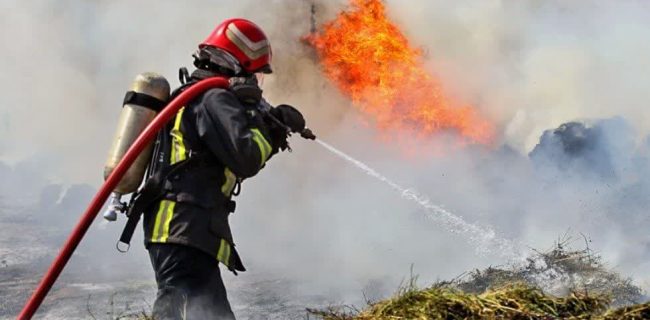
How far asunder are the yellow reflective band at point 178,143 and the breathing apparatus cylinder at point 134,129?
109 mm

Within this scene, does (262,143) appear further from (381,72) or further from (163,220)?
(381,72)

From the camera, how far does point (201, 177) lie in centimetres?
307

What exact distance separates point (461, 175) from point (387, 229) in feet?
12.2

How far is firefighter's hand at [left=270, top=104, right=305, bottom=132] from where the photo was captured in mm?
3281

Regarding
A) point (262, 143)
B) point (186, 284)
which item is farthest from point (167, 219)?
point (262, 143)

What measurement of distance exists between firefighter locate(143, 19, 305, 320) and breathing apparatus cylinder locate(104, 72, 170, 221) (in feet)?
0.23

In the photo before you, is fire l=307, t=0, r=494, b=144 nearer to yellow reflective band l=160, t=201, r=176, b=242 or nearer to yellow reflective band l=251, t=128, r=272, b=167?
yellow reflective band l=251, t=128, r=272, b=167

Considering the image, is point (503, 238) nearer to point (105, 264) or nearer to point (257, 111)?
point (105, 264)

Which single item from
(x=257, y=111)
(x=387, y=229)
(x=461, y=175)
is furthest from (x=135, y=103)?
(x=461, y=175)

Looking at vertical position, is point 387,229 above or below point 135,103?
above

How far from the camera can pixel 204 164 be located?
10.1 ft

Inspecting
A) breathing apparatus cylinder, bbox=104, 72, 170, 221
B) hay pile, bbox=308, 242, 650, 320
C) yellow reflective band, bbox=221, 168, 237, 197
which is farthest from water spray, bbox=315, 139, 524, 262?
hay pile, bbox=308, 242, 650, 320

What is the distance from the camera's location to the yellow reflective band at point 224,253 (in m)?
3.10

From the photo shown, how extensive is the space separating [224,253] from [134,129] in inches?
26.5
